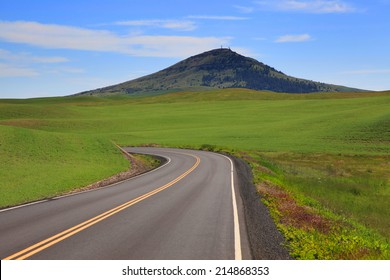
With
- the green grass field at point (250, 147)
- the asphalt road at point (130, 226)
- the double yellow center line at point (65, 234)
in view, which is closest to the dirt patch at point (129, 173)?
the green grass field at point (250, 147)

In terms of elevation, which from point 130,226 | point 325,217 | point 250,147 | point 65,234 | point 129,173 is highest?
point 65,234

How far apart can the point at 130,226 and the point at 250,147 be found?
51174mm

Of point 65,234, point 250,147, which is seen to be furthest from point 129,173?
point 250,147

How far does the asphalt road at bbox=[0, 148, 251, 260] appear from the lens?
31.9 feet

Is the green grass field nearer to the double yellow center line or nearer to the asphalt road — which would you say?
the asphalt road

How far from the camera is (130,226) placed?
12734 mm

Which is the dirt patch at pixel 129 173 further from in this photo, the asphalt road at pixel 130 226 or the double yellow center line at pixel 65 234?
the double yellow center line at pixel 65 234

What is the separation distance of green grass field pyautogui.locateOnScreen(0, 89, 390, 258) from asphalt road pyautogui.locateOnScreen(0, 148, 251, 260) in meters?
4.67

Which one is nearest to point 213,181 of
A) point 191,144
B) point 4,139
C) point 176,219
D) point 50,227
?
point 176,219

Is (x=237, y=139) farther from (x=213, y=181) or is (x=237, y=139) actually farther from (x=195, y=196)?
(x=195, y=196)

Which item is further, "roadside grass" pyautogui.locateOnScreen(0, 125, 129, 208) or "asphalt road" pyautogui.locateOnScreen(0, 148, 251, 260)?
"roadside grass" pyautogui.locateOnScreen(0, 125, 129, 208)

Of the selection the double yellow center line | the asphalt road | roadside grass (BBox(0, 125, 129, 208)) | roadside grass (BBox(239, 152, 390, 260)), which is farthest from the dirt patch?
roadside grass (BBox(239, 152, 390, 260))

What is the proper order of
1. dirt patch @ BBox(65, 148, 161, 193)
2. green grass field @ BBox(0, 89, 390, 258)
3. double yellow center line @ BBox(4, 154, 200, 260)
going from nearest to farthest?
double yellow center line @ BBox(4, 154, 200, 260), green grass field @ BBox(0, 89, 390, 258), dirt patch @ BBox(65, 148, 161, 193)

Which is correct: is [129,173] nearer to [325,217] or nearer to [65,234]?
[325,217]
